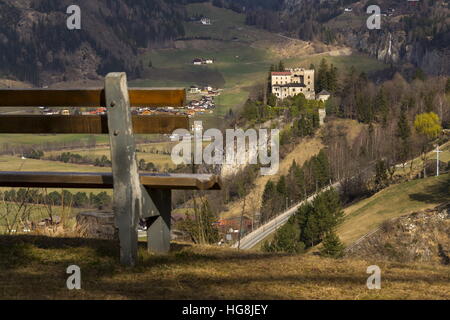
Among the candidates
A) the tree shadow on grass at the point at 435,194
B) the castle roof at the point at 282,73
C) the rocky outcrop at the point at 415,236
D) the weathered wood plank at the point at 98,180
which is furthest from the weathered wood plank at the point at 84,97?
the castle roof at the point at 282,73

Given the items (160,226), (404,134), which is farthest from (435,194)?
(160,226)

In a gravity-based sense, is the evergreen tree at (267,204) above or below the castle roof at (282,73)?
below

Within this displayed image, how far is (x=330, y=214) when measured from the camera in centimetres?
5422

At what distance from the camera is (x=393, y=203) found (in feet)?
211

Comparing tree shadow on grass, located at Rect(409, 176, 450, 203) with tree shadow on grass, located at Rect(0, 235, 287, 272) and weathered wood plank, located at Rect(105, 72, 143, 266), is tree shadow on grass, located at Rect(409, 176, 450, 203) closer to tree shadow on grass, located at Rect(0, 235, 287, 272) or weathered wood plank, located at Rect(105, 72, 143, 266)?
tree shadow on grass, located at Rect(0, 235, 287, 272)

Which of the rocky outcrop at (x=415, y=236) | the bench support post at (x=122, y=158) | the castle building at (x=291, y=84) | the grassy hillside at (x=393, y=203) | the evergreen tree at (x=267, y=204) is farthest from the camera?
the castle building at (x=291, y=84)

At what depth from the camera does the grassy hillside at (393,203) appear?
56938mm

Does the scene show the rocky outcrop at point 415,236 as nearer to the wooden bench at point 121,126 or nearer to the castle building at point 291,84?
the wooden bench at point 121,126

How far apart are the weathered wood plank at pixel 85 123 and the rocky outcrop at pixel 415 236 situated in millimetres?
39872

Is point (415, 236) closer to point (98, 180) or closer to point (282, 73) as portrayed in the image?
point (98, 180)

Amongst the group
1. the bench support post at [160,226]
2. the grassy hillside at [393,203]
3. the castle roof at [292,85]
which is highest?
the bench support post at [160,226]

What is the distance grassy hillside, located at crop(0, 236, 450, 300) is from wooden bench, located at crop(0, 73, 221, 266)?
351 mm

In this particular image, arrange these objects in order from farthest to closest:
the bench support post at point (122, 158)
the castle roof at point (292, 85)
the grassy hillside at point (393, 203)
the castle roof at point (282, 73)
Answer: the castle roof at point (282, 73) → the castle roof at point (292, 85) → the grassy hillside at point (393, 203) → the bench support post at point (122, 158)
